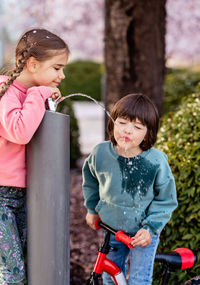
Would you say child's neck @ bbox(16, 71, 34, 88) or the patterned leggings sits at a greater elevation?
child's neck @ bbox(16, 71, 34, 88)

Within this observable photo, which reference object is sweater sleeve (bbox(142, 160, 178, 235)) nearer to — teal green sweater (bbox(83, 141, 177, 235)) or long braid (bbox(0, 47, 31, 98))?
teal green sweater (bbox(83, 141, 177, 235))

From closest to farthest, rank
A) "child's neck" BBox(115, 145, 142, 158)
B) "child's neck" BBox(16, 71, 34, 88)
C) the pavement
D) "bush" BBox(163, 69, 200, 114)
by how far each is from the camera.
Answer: "child's neck" BBox(16, 71, 34, 88) → "child's neck" BBox(115, 145, 142, 158) → "bush" BBox(163, 69, 200, 114) → the pavement

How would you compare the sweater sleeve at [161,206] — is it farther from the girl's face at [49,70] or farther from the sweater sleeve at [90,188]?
the girl's face at [49,70]

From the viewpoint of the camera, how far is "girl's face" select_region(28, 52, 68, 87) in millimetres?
2150

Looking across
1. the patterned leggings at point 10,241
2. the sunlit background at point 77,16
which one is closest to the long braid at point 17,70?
the patterned leggings at point 10,241

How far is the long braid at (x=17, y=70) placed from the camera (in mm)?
2055

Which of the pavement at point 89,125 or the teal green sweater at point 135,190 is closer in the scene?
the teal green sweater at point 135,190

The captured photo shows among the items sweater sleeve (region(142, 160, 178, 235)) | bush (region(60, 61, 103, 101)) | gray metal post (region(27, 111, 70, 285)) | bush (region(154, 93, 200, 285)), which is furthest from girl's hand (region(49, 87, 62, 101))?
bush (region(60, 61, 103, 101))

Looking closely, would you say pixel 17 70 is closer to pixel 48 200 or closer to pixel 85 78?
pixel 48 200

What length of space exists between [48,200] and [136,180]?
1.54ft

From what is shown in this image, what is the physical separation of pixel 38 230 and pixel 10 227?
144 millimetres

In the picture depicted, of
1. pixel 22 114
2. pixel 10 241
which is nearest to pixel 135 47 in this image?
pixel 22 114

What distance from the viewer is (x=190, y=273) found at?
263 centimetres

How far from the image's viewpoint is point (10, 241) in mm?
2135
